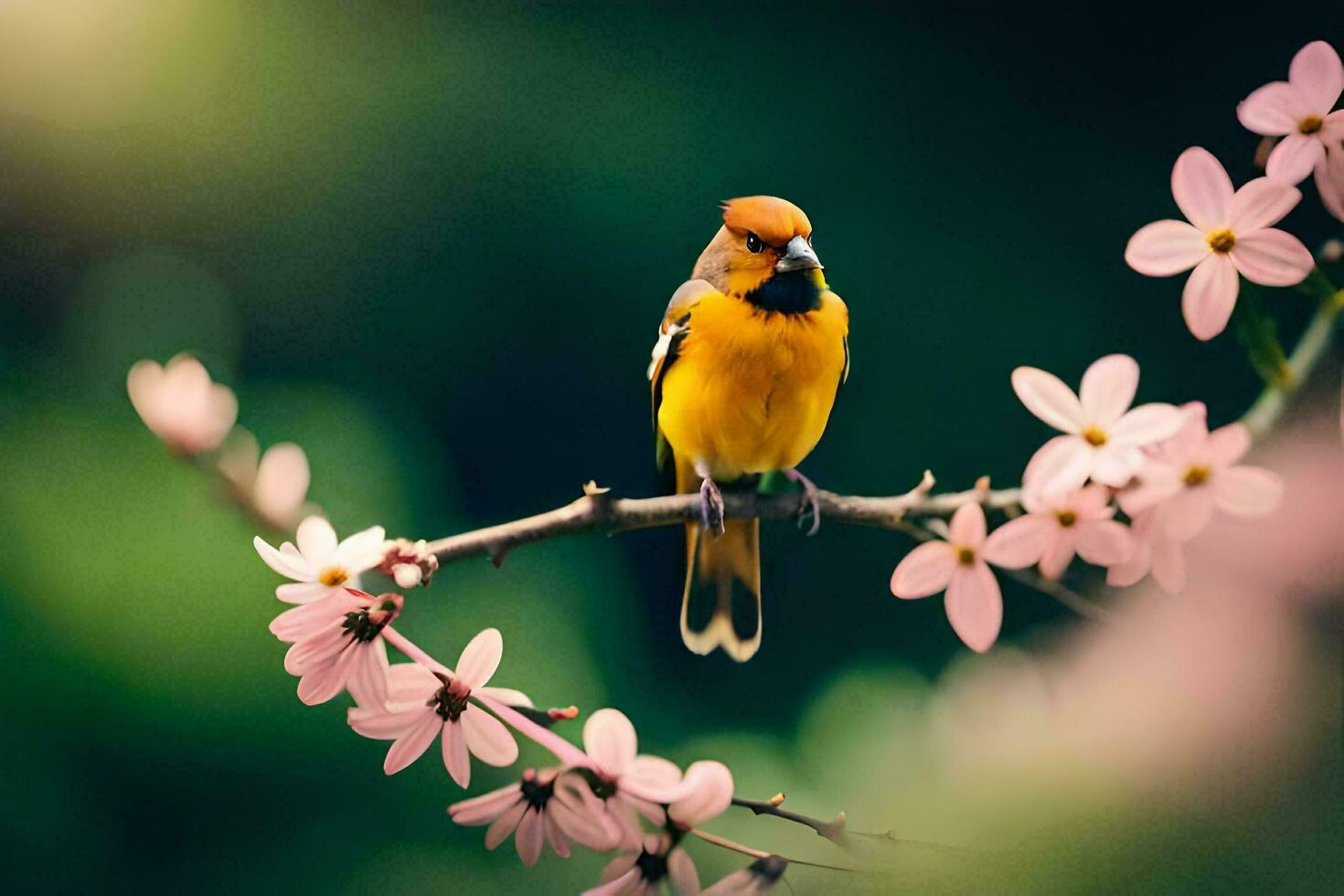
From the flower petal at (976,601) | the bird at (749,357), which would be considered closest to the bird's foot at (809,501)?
the bird at (749,357)

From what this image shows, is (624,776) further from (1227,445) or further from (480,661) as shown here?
(1227,445)

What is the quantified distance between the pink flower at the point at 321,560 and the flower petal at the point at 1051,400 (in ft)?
0.82

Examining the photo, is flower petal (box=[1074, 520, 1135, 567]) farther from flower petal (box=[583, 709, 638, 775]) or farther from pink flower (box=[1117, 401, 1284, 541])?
flower petal (box=[583, 709, 638, 775])

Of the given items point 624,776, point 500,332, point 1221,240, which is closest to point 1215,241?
point 1221,240

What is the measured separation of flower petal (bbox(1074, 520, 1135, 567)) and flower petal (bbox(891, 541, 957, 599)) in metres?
0.05

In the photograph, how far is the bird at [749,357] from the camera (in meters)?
0.55

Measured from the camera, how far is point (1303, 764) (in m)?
0.50

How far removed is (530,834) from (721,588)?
0.87 ft

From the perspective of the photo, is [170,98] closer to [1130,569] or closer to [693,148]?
[693,148]

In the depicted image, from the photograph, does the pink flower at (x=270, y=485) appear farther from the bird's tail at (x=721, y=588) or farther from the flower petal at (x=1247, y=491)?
the flower petal at (x=1247, y=491)

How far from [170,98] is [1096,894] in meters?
0.81

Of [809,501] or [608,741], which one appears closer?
[608,741]

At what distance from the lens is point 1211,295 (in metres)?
0.41

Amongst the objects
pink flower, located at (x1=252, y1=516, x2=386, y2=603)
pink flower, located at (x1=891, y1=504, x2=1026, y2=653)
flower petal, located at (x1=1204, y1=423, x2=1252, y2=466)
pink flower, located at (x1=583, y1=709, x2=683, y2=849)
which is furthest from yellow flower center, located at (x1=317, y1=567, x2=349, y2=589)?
flower petal, located at (x1=1204, y1=423, x2=1252, y2=466)
